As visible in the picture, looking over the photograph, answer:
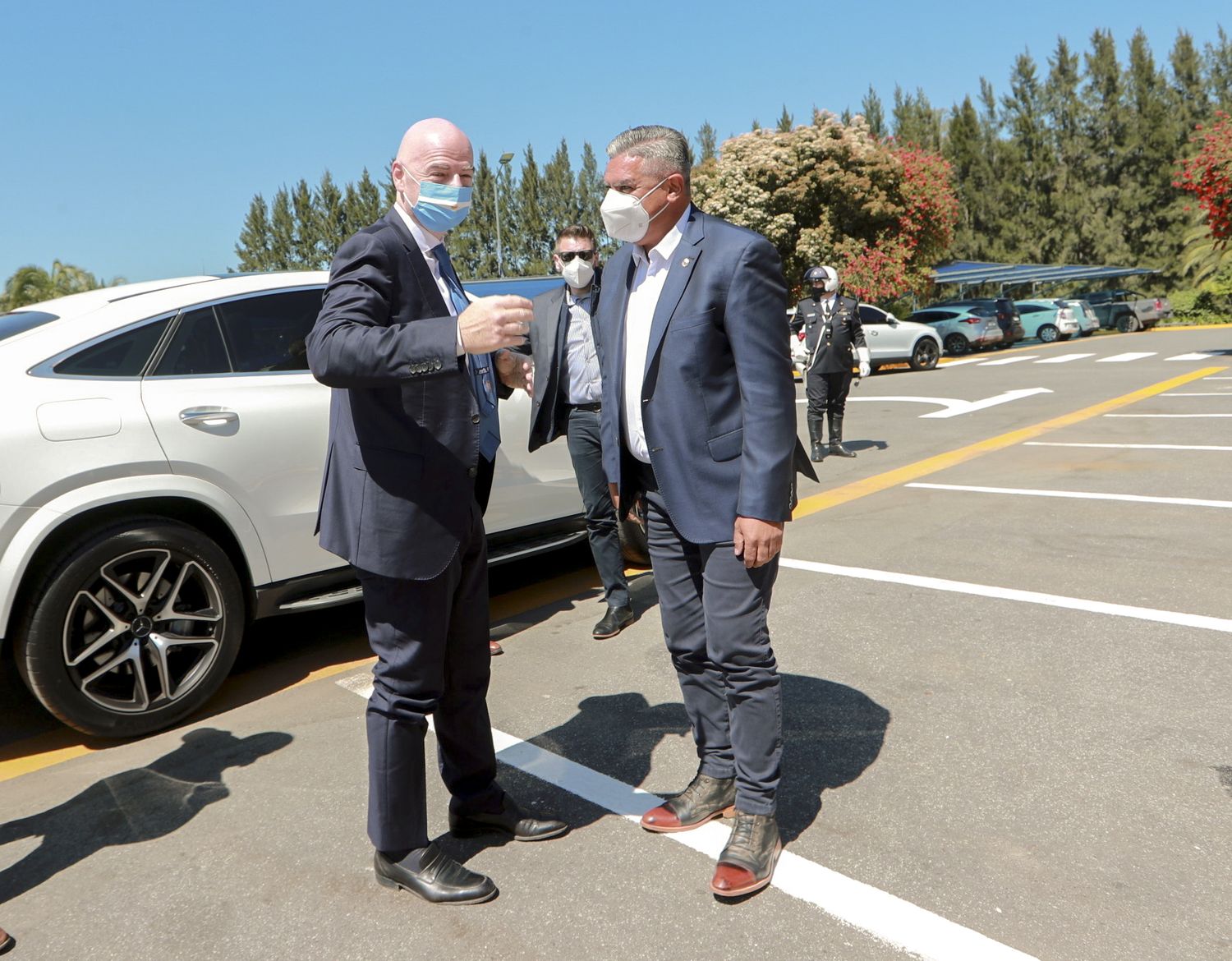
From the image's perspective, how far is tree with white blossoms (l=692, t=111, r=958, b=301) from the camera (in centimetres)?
2862

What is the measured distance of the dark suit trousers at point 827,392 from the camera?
10.1 meters

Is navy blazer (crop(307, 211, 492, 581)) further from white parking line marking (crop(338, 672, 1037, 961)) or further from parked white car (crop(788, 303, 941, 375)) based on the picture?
parked white car (crop(788, 303, 941, 375))

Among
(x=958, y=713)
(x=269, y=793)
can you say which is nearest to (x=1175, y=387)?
(x=958, y=713)

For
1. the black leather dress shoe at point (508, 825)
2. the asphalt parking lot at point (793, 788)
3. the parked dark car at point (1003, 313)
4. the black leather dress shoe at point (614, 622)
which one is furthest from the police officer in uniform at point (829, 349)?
the parked dark car at point (1003, 313)

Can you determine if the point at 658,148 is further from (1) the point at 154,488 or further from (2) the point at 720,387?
(1) the point at 154,488

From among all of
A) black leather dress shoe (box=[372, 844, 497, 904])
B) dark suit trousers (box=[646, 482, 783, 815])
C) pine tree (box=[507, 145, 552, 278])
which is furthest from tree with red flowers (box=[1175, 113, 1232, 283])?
pine tree (box=[507, 145, 552, 278])

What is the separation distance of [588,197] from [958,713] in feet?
165

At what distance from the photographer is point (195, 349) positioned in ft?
13.5

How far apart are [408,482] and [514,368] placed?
50cm

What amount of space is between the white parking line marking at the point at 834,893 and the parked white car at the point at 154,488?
1.43 m

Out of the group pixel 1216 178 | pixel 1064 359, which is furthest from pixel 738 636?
pixel 1064 359

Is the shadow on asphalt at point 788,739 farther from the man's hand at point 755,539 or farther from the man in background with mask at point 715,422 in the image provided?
the man's hand at point 755,539

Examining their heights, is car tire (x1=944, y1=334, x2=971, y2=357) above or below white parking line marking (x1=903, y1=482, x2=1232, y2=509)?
below

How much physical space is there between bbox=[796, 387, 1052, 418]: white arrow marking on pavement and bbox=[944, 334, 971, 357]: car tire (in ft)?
37.3
